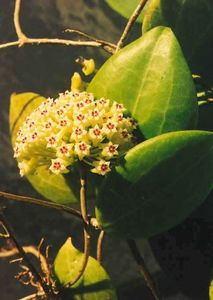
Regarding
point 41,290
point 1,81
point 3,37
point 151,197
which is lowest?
point 41,290

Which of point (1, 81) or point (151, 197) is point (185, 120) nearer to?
point (151, 197)

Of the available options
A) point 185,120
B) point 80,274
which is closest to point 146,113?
point 185,120

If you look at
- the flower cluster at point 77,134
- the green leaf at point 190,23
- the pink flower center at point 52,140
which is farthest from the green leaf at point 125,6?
the pink flower center at point 52,140

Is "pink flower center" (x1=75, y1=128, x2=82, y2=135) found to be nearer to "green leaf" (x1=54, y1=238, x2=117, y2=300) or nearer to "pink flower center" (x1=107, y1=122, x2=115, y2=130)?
"pink flower center" (x1=107, y1=122, x2=115, y2=130)

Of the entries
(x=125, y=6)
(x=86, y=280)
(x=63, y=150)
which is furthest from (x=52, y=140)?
(x=125, y=6)

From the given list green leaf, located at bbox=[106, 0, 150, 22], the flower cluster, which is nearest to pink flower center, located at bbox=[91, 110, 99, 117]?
the flower cluster

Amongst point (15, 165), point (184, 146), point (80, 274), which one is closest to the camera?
point (184, 146)

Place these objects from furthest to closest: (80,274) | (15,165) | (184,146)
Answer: (15,165), (80,274), (184,146)
